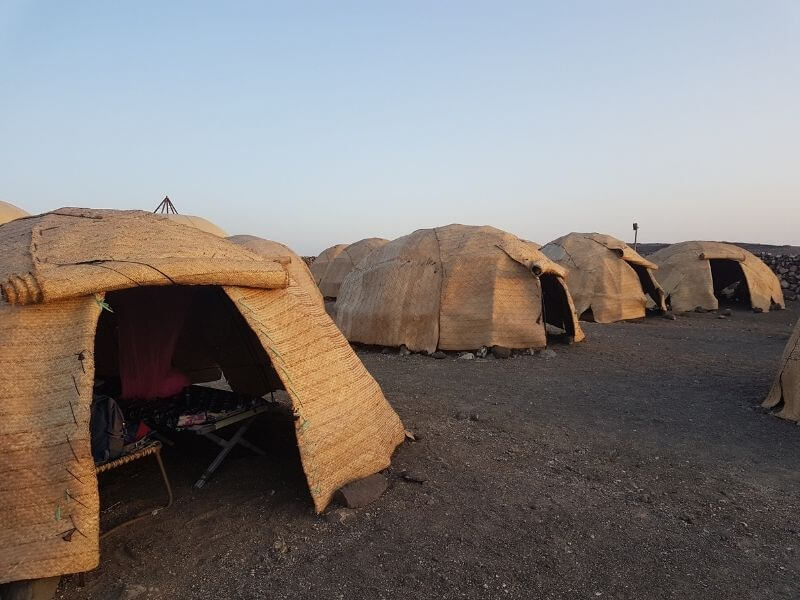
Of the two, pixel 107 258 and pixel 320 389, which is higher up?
pixel 107 258

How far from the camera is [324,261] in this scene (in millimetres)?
24141

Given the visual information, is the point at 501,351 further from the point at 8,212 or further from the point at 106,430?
the point at 8,212

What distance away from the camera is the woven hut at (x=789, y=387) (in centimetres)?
601

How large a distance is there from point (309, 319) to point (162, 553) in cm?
196

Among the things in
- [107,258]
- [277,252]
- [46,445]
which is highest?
[107,258]

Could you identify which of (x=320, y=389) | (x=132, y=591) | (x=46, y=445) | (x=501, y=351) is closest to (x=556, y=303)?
(x=501, y=351)

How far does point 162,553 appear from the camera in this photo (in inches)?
137

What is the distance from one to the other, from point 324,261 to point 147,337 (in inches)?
748

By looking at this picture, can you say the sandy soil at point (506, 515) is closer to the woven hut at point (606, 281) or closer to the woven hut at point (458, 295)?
the woven hut at point (458, 295)

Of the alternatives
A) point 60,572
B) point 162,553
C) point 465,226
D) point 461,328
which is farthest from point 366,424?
point 465,226

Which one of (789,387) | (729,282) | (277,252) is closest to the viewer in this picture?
(789,387)

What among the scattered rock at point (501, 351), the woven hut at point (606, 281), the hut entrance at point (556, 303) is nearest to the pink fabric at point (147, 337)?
the scattered rock at point (501, 351)

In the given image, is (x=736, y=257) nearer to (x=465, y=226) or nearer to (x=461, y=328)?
(x=465, y=226)

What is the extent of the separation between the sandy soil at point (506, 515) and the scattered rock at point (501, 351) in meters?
2.58
